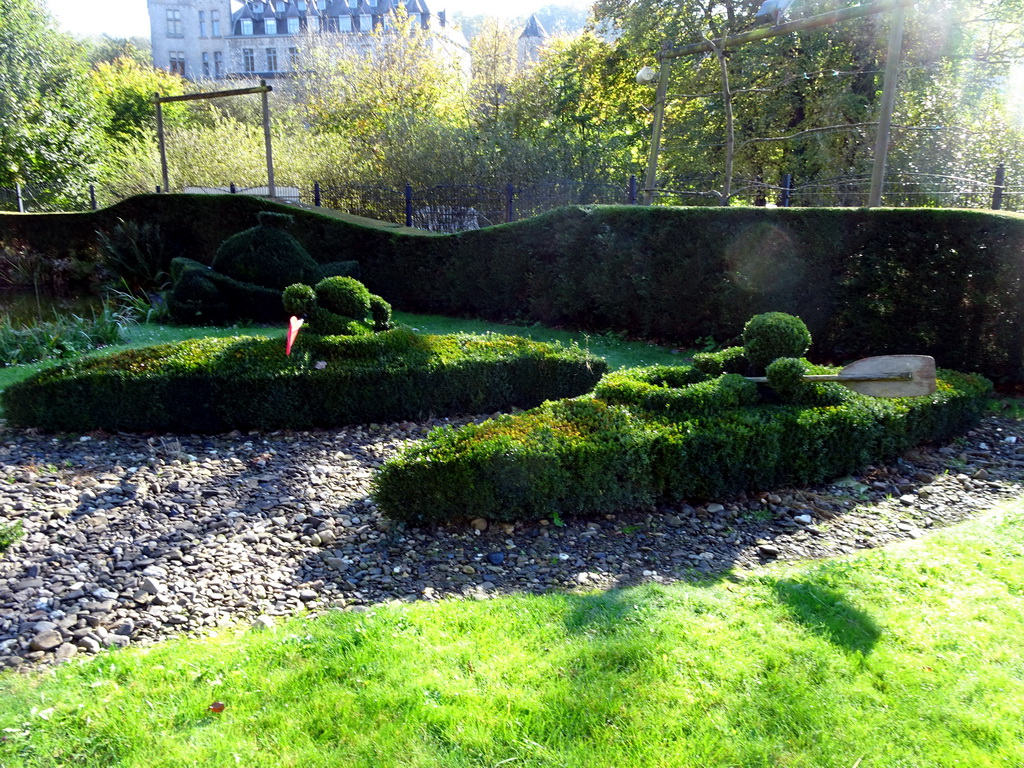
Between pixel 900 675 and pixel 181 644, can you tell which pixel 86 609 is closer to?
pixel 181 644

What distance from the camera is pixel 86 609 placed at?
336 centimetres

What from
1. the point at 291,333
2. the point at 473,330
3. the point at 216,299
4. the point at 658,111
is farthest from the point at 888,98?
the point at 216,299

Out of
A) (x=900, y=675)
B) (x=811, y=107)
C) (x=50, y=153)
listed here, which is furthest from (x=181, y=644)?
(x=50, y=153)

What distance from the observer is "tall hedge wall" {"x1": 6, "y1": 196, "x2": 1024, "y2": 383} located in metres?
7.07

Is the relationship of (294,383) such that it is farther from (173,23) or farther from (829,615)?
(173,23)

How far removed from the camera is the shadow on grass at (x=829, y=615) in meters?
2.91

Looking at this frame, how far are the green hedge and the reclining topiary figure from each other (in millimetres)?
7317

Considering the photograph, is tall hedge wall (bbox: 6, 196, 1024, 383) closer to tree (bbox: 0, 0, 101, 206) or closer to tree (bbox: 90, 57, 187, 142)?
tree (bbox: 0, 0, 101, 206)

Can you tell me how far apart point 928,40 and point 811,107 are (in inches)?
108

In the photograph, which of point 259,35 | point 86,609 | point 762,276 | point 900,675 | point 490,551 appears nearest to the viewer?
point 900,675

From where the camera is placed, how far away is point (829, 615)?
311cm

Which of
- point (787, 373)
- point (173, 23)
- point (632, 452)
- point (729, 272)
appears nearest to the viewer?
point (632, 452)

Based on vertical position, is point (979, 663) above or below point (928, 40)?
below

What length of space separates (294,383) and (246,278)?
5.76 metres
